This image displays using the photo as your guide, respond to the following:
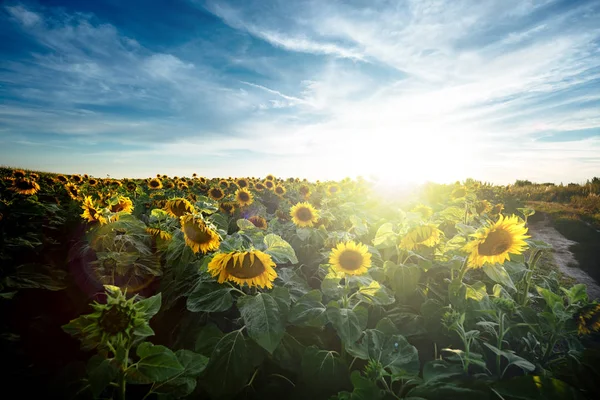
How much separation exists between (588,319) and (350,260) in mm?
1612

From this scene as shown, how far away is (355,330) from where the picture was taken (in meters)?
1.91

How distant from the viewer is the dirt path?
7802 millimetres

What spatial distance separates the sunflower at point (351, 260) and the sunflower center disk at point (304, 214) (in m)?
2.48

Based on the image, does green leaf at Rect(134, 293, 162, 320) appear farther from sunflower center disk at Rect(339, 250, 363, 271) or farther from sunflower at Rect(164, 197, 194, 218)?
sunflower center disk at Rect(339, 250, 363, 271)

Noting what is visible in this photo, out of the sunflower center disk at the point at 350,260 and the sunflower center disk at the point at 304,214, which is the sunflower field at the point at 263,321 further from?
the sunflower center disk at the point at 304,214

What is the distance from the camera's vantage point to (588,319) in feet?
6.27

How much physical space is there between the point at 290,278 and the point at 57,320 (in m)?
1.95

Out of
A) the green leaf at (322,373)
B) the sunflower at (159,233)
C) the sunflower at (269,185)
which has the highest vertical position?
the sunflower at (269,185)

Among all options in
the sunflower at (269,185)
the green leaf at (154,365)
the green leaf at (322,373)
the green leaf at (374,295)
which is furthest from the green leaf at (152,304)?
the sunflower at (269,185)

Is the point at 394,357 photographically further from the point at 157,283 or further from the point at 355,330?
the point at 157,283

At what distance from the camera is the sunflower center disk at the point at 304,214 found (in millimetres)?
5265

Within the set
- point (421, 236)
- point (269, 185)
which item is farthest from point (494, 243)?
point (269, 185)

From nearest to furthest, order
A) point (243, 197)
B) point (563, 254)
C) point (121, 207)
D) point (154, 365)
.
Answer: point (154, 365)
point (121, 207)
point (243, 197)
point (563, 254)

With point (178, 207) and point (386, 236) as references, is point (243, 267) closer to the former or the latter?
point (178, 207)
